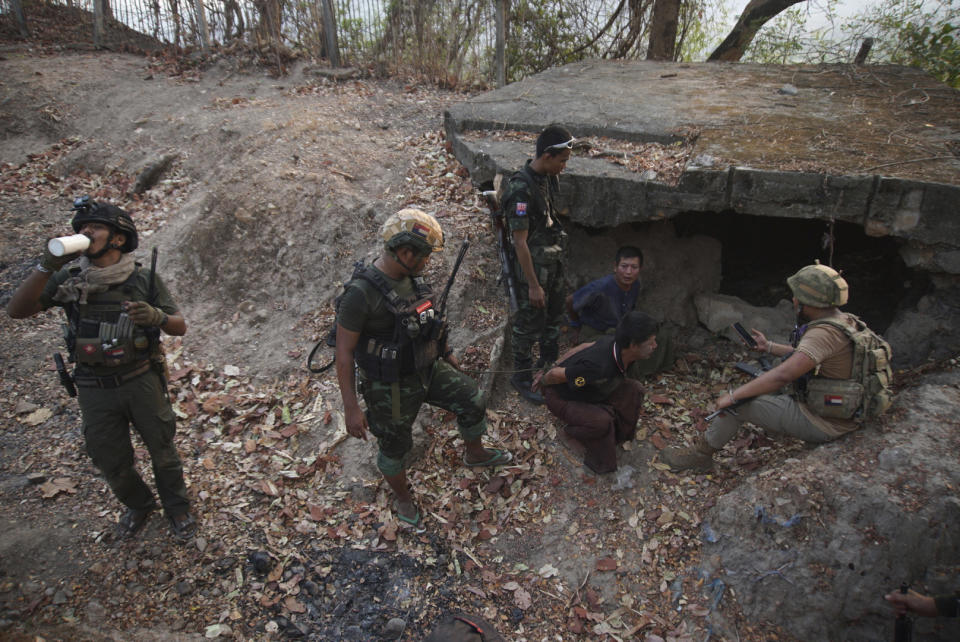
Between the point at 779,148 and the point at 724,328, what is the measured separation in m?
1.73

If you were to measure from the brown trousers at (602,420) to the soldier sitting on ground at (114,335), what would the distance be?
2.63m

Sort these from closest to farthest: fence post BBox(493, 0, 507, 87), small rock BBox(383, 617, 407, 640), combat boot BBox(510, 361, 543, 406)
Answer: small rock BBox(383, 617, 407, 640) → combat boot BBox(510, 361, 543, 406) → fence post BBox(493, 0, 507, 87)

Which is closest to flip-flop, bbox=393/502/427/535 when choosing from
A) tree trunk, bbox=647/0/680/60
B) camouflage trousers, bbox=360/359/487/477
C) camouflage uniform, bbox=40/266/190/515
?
camouflage trousers, bbox=360/359/487/477

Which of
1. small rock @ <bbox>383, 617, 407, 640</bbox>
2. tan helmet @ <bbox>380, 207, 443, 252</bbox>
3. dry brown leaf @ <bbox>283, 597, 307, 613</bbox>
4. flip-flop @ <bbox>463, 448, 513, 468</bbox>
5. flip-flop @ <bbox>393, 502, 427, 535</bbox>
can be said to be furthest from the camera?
flip-flop @ <bbox>463, 448, 513, 468</bbox>

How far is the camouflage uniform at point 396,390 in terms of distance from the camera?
3.06 meters

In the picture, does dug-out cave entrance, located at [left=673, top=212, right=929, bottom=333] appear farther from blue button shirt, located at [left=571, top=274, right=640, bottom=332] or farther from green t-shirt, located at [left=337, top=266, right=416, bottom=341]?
green t-shirt, located at [left=337, top=266, right=416, bottom=341]

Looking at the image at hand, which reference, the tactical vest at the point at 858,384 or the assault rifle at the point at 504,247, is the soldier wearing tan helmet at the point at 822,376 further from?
the assault rifle at the point at 504,247

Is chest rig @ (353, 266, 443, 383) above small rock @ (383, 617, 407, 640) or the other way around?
above

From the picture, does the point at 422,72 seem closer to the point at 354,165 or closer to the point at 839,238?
the point at 354,165

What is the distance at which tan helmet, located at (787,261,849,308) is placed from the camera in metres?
3.27

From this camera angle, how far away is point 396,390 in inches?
130

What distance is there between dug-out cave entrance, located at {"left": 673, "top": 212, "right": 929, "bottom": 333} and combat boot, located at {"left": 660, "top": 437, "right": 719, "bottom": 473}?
90.1 inches

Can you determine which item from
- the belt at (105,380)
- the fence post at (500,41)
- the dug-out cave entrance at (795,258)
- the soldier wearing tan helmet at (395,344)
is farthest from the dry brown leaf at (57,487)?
the fence post at (500,41)

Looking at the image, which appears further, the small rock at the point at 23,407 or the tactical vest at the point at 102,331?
the small rock at the point at 23,407
